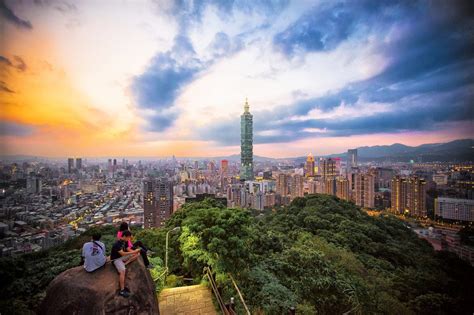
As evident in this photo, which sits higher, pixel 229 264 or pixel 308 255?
pixel 229 264

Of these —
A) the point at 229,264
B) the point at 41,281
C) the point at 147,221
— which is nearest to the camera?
the point at 229,264

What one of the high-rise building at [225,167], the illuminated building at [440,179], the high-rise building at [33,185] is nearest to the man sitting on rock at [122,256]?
the high-rise building at [33,185]

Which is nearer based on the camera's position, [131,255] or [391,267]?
[131,255]

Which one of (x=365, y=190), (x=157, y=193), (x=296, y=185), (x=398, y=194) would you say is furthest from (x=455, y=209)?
(x=296, y=185)

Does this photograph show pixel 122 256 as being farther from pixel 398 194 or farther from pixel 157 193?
pixel 398 194

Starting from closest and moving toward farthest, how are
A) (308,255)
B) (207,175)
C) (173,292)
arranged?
(173,292)
(308,255)
(207,175)

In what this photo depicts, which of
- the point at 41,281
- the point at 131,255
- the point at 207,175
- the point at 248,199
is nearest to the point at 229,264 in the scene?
the point at 131,255

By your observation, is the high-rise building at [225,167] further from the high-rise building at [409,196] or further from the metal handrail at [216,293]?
the metal handrail at [216,293]

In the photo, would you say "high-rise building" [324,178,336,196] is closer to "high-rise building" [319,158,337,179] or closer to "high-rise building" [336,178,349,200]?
"high-rise building" [336,178,349,200]

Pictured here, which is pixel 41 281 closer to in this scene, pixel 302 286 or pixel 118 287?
pixel 118 287
